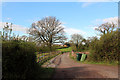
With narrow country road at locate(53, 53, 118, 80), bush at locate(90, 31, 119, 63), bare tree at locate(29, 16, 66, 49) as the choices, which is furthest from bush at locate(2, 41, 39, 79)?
bare tree at locate(29, 16, 66, 49)

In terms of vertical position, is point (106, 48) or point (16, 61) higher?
point (106, 48)

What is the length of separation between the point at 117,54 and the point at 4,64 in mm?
13040

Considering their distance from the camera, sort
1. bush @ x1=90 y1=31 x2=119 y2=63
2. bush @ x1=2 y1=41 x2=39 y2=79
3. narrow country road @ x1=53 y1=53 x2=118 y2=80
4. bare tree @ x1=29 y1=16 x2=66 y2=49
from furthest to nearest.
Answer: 1. bare tree @ x1=29 y1=16 x2=66 y2=49
2. bush @ x1=90 y1=31 x2=119 y2=63
3. narrow country road @ x1=53 y1=53 x2=118 y2=80
4. bush @ x1=2 y1=41 x2=39 y2=79

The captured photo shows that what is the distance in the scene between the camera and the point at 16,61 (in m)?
5.64

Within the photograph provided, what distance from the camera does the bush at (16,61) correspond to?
5.32m

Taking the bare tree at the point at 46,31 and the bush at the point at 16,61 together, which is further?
the bare tree at the point at 46,31

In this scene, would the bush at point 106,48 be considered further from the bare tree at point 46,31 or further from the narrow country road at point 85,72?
the bare tree at point 46,31

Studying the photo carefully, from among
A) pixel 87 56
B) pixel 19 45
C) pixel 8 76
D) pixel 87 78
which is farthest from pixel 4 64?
pixel 87 56

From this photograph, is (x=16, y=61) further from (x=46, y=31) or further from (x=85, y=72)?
(x=46, y=31)

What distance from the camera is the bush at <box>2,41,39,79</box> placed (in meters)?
5.32

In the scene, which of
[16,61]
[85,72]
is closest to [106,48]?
[85,72]

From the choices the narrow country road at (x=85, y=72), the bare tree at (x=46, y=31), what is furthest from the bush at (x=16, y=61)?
the bare tree at (x=46, y=31)

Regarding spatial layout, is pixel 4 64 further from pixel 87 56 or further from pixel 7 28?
pixel 87 56

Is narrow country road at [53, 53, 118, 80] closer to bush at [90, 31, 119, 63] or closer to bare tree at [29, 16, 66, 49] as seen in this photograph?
bush at [90, 31, 119, 63]
